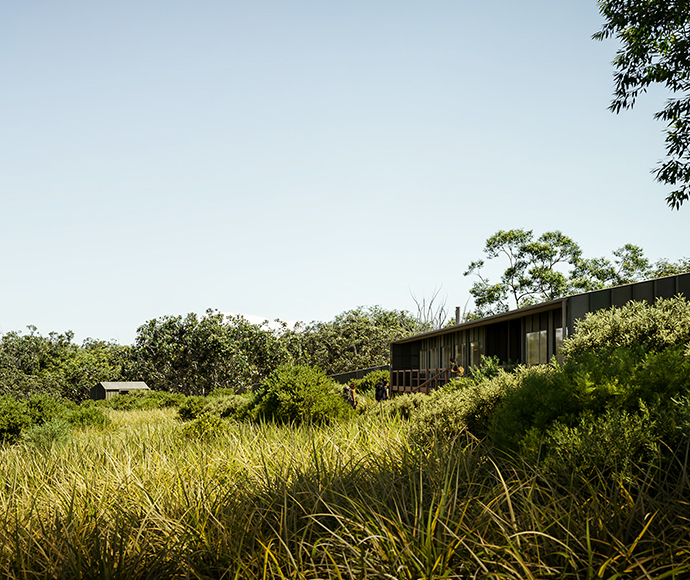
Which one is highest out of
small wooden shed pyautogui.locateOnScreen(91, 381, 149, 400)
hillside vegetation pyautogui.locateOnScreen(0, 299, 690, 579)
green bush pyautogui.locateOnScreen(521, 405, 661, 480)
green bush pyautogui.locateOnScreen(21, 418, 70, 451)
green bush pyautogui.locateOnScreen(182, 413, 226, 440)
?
green bush pyautogui.locateOnScreen(521, 405, 661, 480)

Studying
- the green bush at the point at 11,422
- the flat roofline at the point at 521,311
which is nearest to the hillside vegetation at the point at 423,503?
the flat roofline at the point at 521,311

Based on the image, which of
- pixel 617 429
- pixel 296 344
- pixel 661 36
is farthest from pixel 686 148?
pixel 296 344

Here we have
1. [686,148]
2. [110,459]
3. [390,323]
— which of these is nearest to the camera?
[110,459]

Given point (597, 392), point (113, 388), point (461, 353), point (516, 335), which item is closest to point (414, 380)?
point (461, 353)

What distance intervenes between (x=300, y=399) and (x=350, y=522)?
800 centimetres

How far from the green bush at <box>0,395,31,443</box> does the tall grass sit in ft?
26.3

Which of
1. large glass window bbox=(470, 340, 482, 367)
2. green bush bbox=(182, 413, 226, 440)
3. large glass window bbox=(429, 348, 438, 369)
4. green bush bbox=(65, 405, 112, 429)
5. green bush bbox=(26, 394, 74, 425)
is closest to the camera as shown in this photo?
green bush bbox=(182, 413, 226, 440)

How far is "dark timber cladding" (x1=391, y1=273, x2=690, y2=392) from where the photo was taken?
1083cm

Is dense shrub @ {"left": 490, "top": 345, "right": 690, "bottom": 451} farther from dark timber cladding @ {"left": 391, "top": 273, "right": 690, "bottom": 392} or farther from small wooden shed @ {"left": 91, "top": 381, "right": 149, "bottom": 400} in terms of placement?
small wooden shed @ {"left": 91, "top": 381, "right": 149, "bottom": 400}

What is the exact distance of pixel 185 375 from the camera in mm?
40062

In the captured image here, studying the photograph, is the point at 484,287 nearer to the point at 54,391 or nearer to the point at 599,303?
the point at 599,303

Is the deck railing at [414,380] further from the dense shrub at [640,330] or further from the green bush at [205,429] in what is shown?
the dense shrub at [640,330]

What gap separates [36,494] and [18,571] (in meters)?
1.84

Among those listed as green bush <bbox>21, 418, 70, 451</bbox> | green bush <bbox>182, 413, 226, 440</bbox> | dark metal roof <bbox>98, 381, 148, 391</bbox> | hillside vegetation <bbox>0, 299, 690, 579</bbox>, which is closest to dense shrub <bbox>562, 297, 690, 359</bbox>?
hillside vegetation <bbox>0, 299, 690, 579</bbox>
